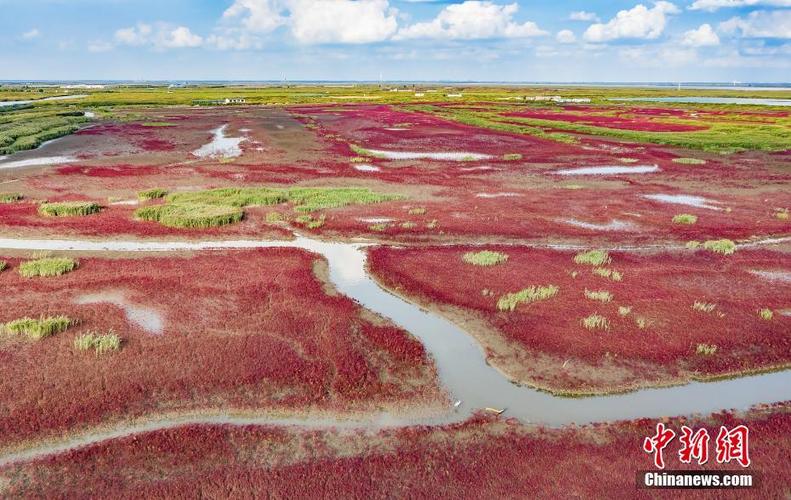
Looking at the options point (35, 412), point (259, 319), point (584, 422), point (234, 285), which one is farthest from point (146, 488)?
point (234, 285)

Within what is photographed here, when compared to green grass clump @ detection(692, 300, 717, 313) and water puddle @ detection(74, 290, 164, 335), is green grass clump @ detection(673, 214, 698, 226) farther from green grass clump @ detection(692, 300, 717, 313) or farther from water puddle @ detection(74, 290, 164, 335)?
water puddle @ detection(74, 290, 164, 335)

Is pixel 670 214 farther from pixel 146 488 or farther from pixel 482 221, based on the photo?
pixel 146 488

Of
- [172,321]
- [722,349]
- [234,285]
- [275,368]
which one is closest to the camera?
[275,368]

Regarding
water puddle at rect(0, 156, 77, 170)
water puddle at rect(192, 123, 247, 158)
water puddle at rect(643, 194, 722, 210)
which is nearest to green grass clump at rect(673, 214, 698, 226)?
water puddle at rect(643, 194, 722, 210)

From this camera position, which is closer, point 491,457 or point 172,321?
point 491,457

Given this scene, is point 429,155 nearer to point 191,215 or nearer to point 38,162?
point 191,215
